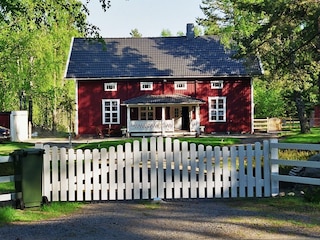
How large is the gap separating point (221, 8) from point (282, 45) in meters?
20.3

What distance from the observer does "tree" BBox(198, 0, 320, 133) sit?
17.4 m

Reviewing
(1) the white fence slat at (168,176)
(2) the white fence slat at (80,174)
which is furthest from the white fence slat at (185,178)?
(2) the white fence slat at (80,174)

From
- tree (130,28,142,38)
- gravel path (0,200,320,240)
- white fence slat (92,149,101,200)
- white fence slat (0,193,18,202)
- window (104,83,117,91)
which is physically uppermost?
tree (130,28,142,38)

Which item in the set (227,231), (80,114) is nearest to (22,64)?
(80,114)

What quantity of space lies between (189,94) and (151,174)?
1080 inches

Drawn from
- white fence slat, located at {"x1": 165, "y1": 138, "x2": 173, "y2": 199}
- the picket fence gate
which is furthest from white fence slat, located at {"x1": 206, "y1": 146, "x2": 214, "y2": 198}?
white fence slat, located at {"x1": 165, "y1": 138, "x2": 173, "y2": 199}

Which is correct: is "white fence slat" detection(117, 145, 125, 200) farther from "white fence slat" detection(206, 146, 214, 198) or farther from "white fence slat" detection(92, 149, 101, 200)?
"white fence slat" detection(206, 146, 214, 198)

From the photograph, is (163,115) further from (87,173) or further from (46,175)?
(46,175)

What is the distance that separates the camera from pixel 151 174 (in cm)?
855

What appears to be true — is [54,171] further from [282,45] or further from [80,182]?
[282,45]

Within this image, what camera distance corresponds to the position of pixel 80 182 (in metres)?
8.44

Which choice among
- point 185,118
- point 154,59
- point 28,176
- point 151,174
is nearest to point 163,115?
point 185,118

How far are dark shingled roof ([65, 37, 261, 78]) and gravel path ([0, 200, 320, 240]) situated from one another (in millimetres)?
27741

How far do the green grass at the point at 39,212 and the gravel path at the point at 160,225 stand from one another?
Answer: 0.80 feet
